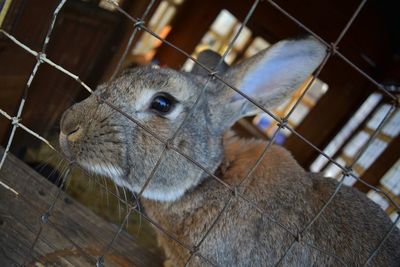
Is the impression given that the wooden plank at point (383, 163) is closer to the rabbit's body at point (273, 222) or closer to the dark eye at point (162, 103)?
the rabbit's body at point (273, 222)

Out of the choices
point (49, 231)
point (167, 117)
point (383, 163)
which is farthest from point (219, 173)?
point (383, 163)

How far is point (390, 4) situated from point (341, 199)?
15.8ft

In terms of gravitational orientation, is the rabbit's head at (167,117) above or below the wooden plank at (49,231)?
above

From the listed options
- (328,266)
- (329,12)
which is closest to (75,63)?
(328,266)

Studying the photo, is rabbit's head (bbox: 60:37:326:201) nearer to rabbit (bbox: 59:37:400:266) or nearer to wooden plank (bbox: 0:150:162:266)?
rabbit (bbox: 59:37:400:266)

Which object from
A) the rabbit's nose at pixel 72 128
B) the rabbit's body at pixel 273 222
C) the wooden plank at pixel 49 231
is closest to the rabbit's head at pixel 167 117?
the rabbit's nose at pixel 72 128

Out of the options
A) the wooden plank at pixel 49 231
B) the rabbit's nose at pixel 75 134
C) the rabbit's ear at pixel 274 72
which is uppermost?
the rabbit's ear at pixel 274 72

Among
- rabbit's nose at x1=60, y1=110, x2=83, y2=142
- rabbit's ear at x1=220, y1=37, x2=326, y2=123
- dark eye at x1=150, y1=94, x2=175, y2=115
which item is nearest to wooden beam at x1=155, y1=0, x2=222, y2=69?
rabbit's ear at x1=220, y1=37, x2=326, y2=123

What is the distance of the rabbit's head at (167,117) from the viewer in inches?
87.4

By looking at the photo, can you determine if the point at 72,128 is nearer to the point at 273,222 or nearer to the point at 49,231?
the point at 49,231

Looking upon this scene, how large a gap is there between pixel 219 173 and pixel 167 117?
0.50 m

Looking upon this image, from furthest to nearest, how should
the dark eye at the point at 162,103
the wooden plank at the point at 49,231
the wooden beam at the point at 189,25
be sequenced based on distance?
1. the wooden beam at the point at 189,25
2. the dark eye at the point at 162,103
3. the wooden plank at the point at 49,231

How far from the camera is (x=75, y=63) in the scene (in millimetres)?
4980

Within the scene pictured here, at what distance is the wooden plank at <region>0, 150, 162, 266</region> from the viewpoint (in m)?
2.08
